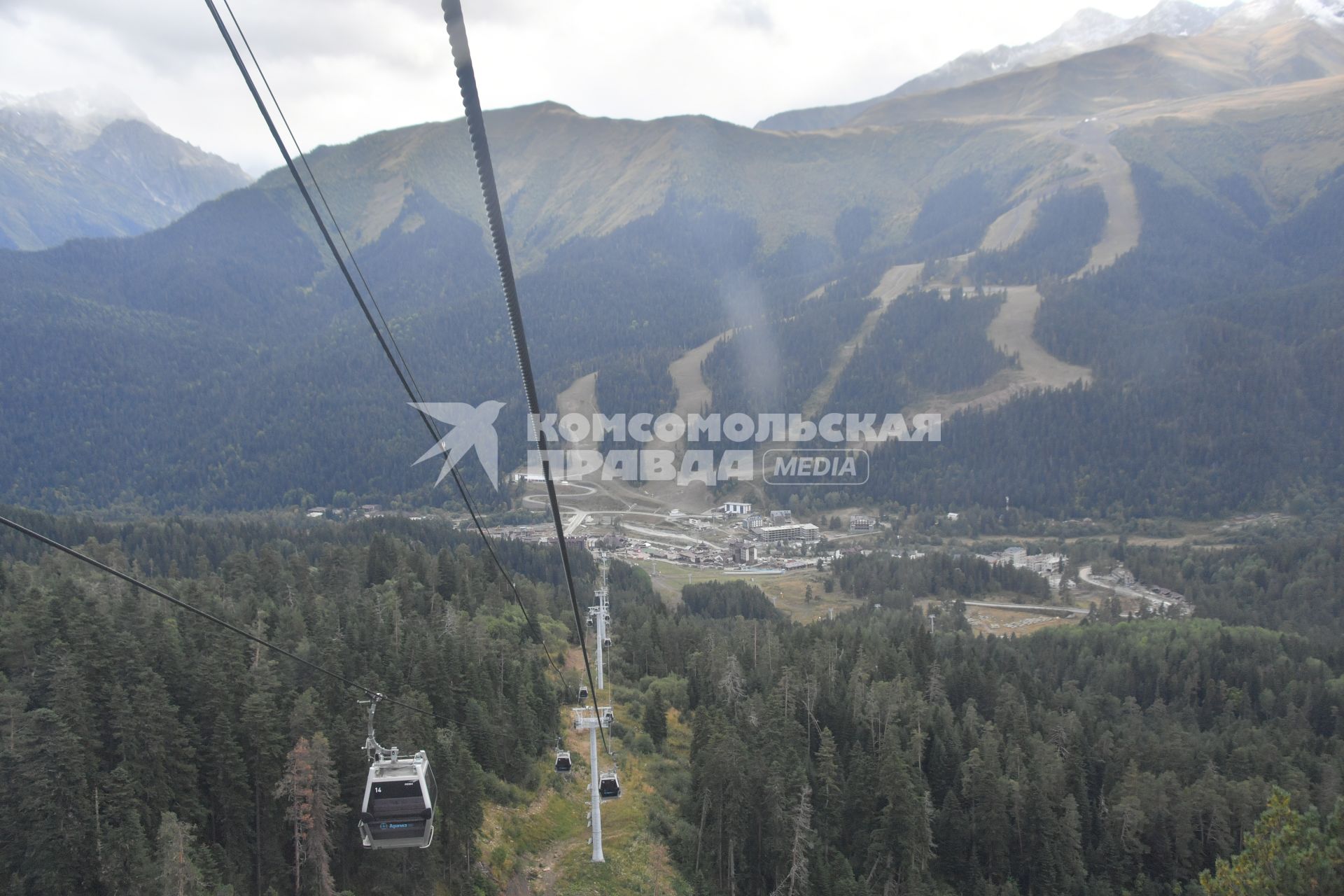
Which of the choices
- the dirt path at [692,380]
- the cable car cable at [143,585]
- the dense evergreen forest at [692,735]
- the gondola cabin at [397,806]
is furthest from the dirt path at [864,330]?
the gondola cabin at [397,806]

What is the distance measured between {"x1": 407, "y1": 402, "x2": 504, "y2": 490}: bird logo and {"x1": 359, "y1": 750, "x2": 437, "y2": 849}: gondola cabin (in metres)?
121

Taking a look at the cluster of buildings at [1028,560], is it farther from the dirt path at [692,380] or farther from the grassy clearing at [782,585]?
the dirt path at [692,380]

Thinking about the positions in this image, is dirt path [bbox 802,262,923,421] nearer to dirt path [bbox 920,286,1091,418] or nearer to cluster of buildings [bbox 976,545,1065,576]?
dirt path [bbox 920,286,1091,418]

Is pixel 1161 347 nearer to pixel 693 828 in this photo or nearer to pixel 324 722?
pixel 693 828

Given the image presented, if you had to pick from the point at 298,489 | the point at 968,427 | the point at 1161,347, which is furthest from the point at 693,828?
the point at 1161,347

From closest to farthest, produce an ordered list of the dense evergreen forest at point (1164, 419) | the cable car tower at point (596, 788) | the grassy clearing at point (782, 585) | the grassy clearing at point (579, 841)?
1. the cable car tower at point (596, 788)
2. the grassy clearing at point (579, 841)
3. the grassy clearing at point (782, 585)
4. the dense evergreen forest at point (1164, 419)

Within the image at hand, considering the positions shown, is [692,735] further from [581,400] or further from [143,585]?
[581,400]

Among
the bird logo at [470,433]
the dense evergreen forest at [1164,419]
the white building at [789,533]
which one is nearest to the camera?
the white building at [789,533]

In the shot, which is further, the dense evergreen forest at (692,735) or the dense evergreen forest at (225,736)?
the dense evergreen forest at (692,735)

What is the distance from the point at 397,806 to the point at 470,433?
14151 cm

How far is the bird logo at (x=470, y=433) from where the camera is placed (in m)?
145

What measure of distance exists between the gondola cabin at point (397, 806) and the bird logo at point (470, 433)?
120854 mm

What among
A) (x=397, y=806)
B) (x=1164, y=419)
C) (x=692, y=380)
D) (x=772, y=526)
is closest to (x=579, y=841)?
(x=397, y=806)

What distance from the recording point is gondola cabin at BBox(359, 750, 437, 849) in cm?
1673
